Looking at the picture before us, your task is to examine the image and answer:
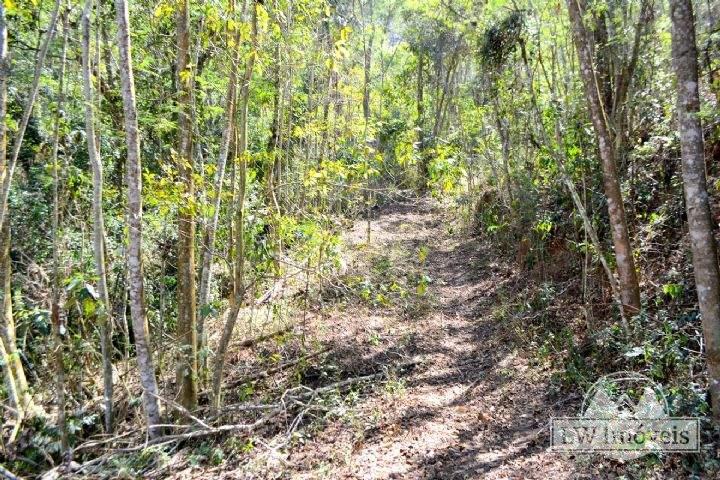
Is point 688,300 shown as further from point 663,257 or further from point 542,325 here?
point 542,325

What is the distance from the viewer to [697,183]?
11.4 ft

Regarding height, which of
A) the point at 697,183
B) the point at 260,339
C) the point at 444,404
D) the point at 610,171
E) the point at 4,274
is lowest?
the point at 444,404

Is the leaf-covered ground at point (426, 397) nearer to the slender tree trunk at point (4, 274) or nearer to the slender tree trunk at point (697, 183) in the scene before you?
the slender tree trunk at point (697, 183)

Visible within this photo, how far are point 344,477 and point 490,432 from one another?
1.50m

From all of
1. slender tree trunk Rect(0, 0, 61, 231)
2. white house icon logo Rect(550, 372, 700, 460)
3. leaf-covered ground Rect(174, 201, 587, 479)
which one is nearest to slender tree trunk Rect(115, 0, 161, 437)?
leaf-covered ground Rect(174, 201, 587, 479)

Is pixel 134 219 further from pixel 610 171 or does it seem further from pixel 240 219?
pixel 610 171

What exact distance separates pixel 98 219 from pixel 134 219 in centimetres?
79

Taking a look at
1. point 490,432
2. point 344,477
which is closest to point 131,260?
point 344,477

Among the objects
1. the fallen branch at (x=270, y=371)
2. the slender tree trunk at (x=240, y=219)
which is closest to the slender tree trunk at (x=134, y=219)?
the slender tree trunk at (x=240, y=219)

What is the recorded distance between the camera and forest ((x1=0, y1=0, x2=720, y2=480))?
4070 millimetres

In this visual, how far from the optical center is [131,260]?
4410 millimetres

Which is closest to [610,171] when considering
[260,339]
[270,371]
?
[270,371]

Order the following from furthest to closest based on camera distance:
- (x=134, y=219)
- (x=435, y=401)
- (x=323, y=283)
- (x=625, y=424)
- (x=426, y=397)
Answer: (x=323, y=283) → (x=426, y=397) → (x=435, y=401) → (x=134, y=219) → (x=625, y=424)

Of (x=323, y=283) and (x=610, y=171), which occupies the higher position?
(x=610, y=171)
